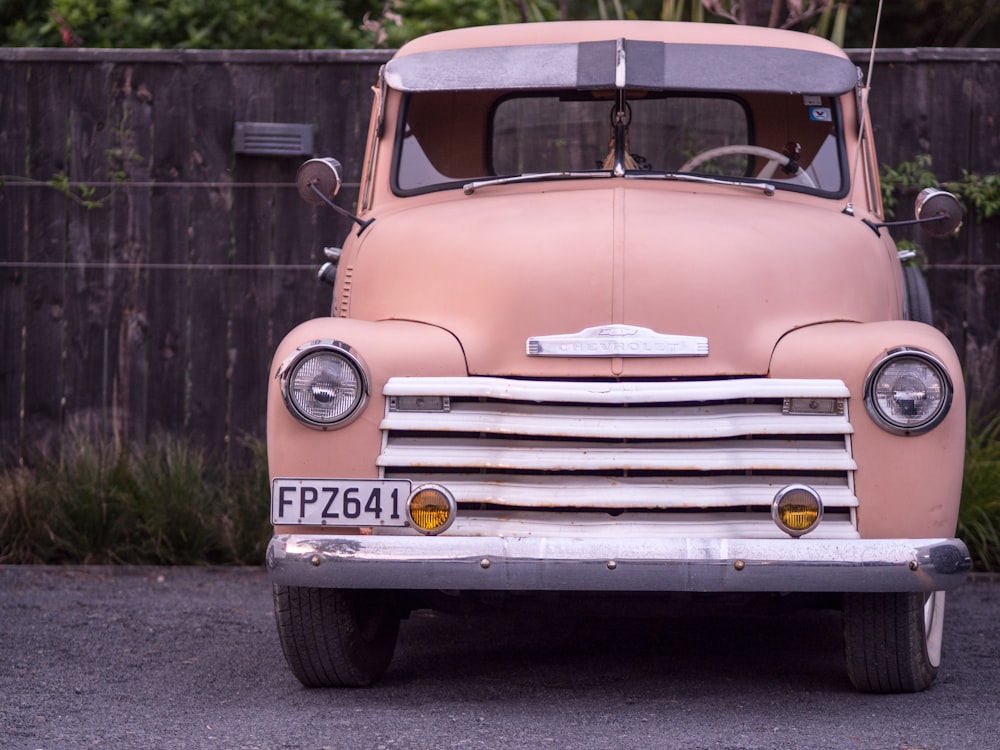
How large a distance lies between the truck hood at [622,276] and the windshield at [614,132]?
0.33m

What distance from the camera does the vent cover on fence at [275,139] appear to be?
7.95m

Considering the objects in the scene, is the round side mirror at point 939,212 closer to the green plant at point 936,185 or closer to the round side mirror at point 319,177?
the round side mirror at point 319,177

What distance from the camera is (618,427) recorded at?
13.4 feet

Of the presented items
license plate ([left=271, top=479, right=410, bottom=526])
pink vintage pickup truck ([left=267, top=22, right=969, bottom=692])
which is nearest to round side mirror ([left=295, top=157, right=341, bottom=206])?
pink vintage pickup truck ([left=267, top=22, right=969, bottom=692])

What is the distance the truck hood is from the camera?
4.30 meters

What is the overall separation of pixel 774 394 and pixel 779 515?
13.2 inches

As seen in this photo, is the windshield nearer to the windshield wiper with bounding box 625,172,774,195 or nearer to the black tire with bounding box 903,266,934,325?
the windshield wiper with bounding box 625,172,774,195

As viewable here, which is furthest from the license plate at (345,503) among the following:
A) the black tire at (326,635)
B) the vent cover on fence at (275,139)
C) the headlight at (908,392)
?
the vent cover on fence at (275,139)

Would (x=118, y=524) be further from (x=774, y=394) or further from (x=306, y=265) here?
(x=774, y=394)

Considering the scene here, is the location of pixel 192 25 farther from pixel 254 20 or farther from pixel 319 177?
pixel 319 177

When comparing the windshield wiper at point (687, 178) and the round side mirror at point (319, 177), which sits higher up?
the windshield wiper at point (687, 178)

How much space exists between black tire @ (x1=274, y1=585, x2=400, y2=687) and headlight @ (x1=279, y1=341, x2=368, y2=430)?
57 cm

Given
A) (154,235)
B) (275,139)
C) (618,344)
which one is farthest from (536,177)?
(154,235)

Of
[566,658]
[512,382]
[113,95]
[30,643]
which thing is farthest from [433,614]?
[113,95]
